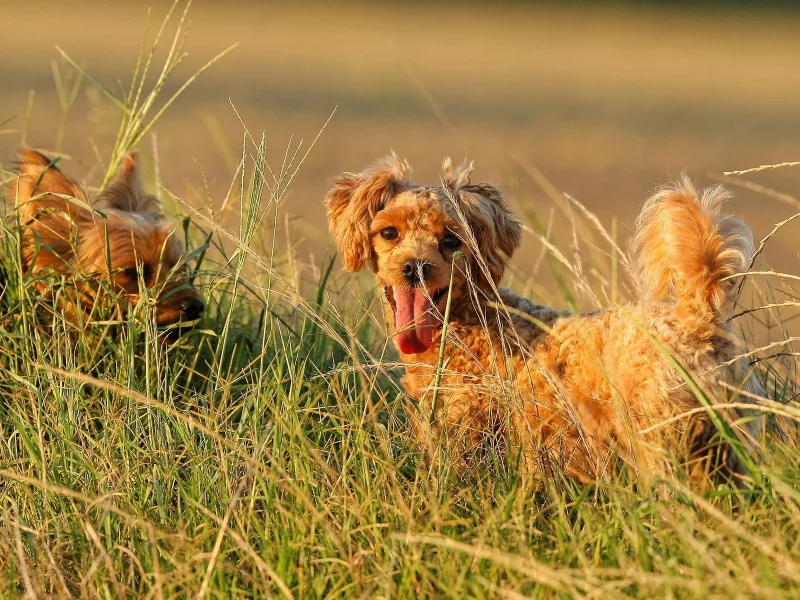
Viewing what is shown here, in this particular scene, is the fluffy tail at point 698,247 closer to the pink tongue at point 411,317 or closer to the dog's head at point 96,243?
the pink tongue at point 411,317

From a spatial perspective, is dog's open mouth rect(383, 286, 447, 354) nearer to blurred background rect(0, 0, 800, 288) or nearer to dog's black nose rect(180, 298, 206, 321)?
blurred background rect(0, 0, 800, 288)

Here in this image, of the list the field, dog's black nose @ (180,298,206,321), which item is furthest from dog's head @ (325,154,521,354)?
dog's black nose @ (180,298,206,321)

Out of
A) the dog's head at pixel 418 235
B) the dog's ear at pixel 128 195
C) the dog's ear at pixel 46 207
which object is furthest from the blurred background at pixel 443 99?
the dog's head at pixel 418 235

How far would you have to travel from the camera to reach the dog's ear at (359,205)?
15.3 feet

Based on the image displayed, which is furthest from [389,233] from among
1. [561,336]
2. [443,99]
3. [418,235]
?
[443,99]

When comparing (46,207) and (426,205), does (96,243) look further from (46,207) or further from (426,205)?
(426,205)

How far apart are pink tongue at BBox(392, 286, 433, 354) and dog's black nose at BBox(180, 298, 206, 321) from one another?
1017 millimetres

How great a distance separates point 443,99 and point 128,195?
833 inches

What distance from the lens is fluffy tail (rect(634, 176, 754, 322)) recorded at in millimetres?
3729

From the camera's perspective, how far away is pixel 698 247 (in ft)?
12.2

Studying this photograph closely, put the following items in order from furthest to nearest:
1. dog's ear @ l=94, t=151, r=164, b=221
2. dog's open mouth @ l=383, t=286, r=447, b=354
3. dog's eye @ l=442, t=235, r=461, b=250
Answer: dog's ear @ l=94, t=151, r=164, b=221 → dog's eye @ l=442, t=235, r=461, b=250 → dog's open mouth @ l=383, t=286, r=447, b=354

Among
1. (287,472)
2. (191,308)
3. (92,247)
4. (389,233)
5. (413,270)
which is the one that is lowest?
(287,472)

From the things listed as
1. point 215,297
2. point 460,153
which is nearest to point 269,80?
point 460,153

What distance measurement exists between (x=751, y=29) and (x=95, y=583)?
180 feet
